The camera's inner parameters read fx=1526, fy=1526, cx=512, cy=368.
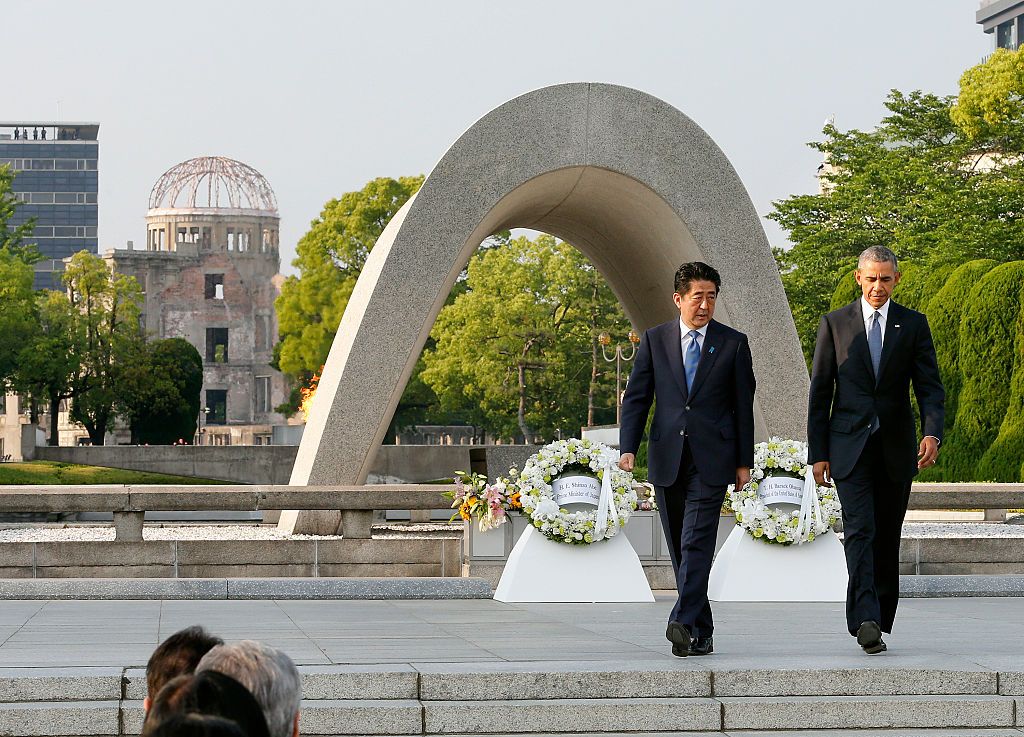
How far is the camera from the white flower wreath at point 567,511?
10516 millimetres

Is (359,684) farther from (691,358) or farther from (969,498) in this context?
(969,498)

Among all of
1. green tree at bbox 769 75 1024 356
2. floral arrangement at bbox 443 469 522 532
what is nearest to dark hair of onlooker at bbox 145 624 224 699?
floral arrangement at bbox 443 469 522 532

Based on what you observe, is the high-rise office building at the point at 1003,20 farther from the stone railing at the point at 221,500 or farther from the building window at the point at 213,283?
the stone railing at the point at 221,500

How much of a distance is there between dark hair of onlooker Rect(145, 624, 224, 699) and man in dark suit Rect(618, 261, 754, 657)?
416 centimetres

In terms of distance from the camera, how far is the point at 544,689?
6.52 m

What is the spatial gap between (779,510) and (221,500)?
485 cm

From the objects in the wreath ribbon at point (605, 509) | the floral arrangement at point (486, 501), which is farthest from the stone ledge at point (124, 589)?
the wreath ribbon at point (605, 509)

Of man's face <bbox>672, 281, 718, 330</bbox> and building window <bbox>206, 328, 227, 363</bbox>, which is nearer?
man's face <bbox>672, 281, 718, 330</bbox>

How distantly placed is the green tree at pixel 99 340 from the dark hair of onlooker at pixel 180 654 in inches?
1930

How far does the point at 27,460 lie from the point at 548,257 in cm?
1811

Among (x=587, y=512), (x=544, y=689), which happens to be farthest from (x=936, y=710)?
(x=587, y=512)

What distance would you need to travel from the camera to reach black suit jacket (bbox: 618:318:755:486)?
7.49 metres

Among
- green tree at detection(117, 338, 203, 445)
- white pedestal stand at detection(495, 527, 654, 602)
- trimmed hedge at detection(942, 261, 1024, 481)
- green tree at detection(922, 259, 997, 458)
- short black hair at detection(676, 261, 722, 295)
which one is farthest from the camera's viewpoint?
green tree at detection(117, 338, 203, 445)

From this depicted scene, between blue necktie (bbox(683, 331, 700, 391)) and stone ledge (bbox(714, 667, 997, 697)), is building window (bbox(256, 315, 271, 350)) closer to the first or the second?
blue necktie (bbox(683, 331, 700, 391))
